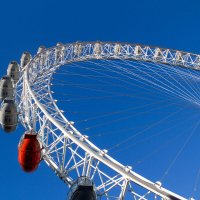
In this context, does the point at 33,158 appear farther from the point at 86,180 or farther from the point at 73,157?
the point at 86,180

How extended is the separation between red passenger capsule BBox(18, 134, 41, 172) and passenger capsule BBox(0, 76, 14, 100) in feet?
19.6

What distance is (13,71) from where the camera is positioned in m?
25.9

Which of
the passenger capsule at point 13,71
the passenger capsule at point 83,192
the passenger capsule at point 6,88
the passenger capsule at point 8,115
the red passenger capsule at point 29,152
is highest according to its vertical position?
the passenger capsule at point 13,71

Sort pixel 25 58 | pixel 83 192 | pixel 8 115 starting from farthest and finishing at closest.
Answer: pixel 25 58 → pixel 8 115 → pixel 83 192

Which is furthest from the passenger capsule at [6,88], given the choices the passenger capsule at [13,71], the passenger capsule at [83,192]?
the passenger capsule at [83,192]

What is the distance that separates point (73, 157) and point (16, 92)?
733 cm

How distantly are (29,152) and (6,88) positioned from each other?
668 cm

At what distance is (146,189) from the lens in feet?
48.6

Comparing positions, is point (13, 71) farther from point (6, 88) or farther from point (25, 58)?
point (25, 58)

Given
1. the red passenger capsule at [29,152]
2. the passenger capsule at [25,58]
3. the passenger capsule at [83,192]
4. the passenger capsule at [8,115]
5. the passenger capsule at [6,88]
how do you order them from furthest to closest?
the passenger capsule at [25,58] < the passenger capsule at [6,88] < the passenger capsule at [8,115] < the red passenger capsule at [29,152] < the passenger capsule at [83,192]

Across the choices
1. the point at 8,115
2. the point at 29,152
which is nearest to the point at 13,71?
the point at 8,115

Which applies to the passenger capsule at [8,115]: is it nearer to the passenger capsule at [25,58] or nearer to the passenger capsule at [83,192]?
the passenger capsule at [83,192]

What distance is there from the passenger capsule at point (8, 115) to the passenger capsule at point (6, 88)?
116 inches

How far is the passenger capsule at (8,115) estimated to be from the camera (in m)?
19.2
